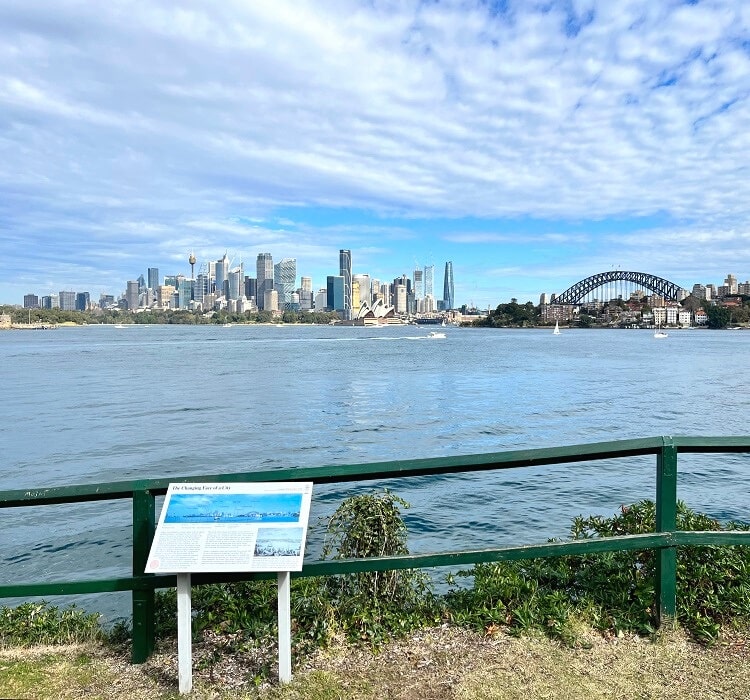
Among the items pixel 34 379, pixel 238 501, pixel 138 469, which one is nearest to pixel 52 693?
pixel 238 501

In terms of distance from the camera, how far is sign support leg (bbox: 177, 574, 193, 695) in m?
3.72

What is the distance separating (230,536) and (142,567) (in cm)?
74

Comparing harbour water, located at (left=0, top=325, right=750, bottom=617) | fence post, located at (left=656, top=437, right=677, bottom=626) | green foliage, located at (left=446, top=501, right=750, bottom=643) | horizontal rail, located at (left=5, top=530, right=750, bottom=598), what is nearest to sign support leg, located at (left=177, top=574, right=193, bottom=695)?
horizontal rail, located at (left=5, top=530, right=750, bottom=598)

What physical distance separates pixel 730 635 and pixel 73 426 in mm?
27531

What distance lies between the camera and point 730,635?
173 inches

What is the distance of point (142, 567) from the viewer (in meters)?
4.00

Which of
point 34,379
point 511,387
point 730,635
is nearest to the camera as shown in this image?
point 730,635

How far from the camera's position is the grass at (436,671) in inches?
151

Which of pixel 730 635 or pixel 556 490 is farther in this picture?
pixel 556 490

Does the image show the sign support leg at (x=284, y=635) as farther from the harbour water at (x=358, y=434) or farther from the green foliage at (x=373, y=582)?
the harbour water at (x=358, y=434)

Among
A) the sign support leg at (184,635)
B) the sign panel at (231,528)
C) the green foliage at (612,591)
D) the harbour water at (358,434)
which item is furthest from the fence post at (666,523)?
the harbour water at (358,434)

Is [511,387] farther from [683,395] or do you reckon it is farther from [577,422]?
[577,422]

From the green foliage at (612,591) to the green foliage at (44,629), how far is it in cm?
261

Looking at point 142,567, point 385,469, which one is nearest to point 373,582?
point 385,469
